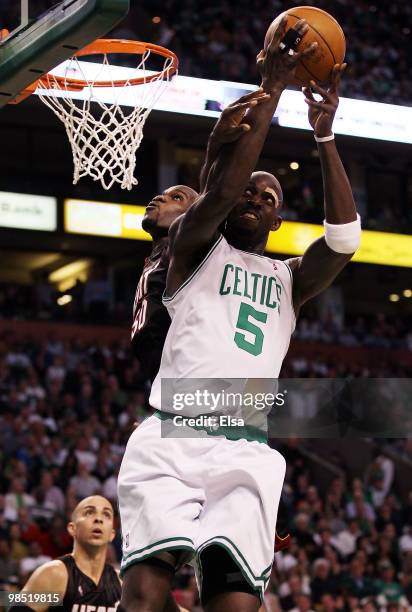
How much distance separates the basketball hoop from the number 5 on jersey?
1818 millimetres

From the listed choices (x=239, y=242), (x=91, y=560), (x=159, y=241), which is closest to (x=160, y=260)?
(x=159, y=241)

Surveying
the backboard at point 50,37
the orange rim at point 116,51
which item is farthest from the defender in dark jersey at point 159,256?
the orange rim at point 116,51

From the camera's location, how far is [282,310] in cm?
412

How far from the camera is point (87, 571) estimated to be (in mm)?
6207

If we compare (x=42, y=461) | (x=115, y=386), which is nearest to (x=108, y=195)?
(x=115, y=386)

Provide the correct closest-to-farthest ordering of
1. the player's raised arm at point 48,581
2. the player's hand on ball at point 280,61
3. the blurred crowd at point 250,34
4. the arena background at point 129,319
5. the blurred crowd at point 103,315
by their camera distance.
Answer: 1. the player's hand on ball at point 280,61
2. the player's raised arm at point 48,581
3. the arena background at point 129,319
4. the blurred crowd at point 103,315
5. the blurred crowd at point 250,34

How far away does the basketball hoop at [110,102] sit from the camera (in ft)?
18.7

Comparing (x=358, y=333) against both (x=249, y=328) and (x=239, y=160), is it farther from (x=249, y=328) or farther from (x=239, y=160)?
(x=239, y=160)

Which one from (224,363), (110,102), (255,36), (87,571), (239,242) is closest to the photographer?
(224,363)

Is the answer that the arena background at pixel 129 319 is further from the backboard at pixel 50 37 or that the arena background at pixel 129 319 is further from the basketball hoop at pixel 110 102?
the backboard at pixel 50 37

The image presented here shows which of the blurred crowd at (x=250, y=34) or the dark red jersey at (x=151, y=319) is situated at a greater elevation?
the blurred crowd at (x=250, y=34)

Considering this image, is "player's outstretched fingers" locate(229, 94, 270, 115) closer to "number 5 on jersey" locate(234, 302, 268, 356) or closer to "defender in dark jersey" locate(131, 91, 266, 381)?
"defender in dark jersey" locate(131, 91, 266, 381)

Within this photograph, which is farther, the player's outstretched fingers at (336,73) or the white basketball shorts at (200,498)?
the player's outstretched fingers at (336,73)

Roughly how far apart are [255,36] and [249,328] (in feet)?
54.2
